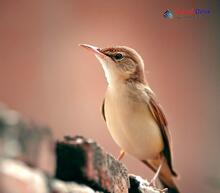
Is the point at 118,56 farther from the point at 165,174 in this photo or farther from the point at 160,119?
the point at 165,174

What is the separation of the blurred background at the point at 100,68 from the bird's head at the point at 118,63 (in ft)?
0.77

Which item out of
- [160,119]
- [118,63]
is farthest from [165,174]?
[118,63]

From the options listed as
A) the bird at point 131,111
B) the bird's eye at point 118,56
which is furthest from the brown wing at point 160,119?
the bird's eye at point 118,56

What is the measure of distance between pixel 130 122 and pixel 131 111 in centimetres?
3

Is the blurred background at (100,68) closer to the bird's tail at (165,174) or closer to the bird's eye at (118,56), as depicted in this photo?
the bird's tail at (165,174)

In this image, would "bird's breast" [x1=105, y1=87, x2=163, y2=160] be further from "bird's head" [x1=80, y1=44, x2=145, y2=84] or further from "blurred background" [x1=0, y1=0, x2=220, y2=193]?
"blurred background" [x1=0, y1=0, x2=220, y2=193]

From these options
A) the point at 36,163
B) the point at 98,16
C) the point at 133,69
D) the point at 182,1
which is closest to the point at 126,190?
the point at 36,163

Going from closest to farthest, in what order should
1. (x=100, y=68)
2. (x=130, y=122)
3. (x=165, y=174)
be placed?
(x=130, y=122), (x=165, y=174), (x=100, y=68)

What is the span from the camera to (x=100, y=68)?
68.6 inches

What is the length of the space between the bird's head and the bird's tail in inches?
10.1

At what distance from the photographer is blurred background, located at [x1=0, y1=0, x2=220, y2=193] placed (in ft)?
5.22

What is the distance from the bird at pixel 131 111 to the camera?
1.38 m

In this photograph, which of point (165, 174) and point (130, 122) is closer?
point (130, 122)

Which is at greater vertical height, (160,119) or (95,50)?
(95,50)
